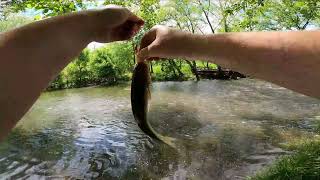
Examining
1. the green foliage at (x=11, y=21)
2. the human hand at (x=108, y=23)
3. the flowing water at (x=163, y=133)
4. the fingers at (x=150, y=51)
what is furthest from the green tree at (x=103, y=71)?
the human hand at (x=108, y=23)

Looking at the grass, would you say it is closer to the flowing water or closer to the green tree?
the flowing water

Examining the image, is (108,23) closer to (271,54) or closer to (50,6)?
(271,54)

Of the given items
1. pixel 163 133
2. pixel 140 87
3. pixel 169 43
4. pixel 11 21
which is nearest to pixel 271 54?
pixel 169 43

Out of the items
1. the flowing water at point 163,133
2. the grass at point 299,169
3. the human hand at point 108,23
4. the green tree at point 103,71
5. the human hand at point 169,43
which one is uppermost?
the human hand at point 108,23

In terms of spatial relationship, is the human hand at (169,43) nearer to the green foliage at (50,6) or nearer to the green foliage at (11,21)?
the green foliage at (50,6)

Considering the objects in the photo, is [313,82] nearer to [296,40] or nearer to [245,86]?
[296,40]

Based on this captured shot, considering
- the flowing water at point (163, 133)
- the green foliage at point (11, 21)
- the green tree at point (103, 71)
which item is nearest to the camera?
the flowing water at point (163, 133)
